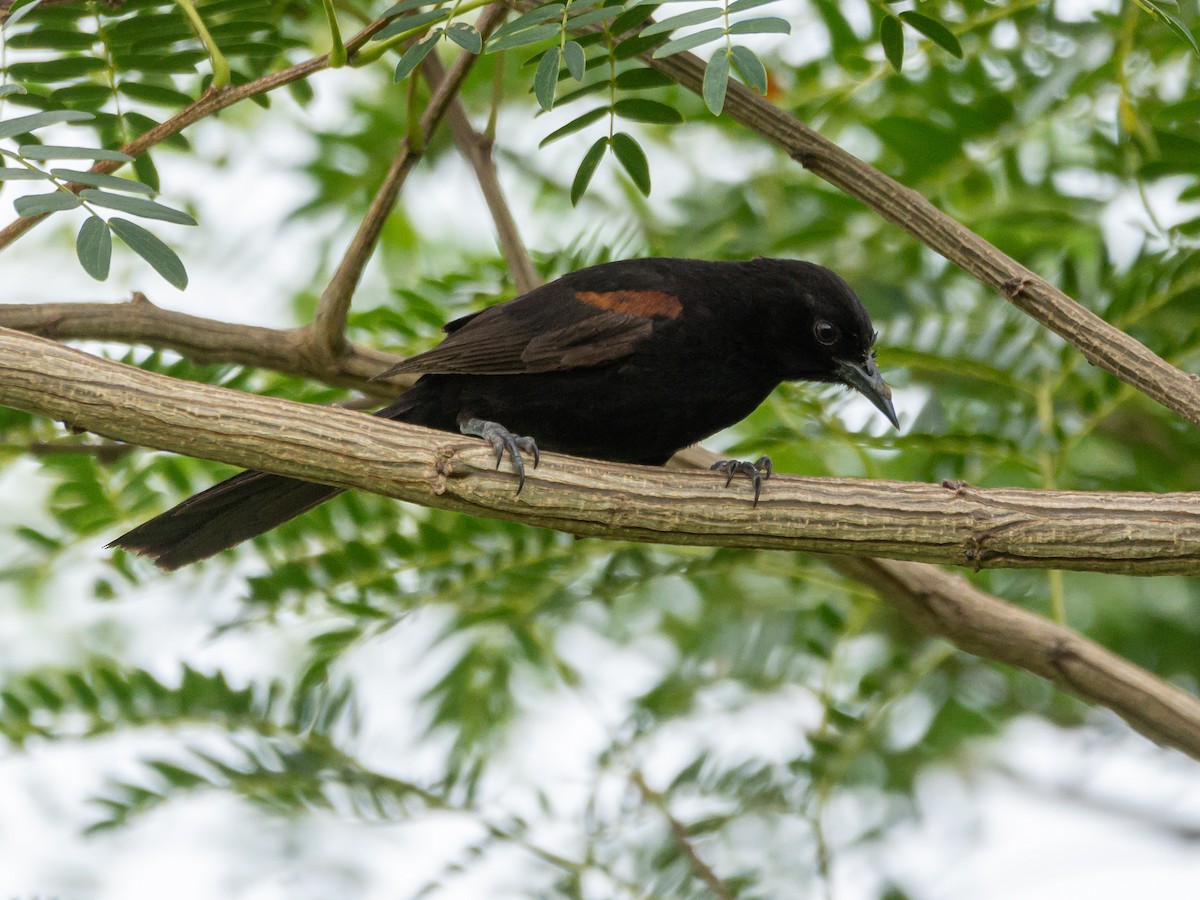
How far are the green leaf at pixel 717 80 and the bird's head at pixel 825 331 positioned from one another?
1254 mm

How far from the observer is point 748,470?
335 cm

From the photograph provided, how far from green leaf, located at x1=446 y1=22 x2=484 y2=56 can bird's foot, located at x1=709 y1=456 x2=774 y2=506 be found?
3.79ft

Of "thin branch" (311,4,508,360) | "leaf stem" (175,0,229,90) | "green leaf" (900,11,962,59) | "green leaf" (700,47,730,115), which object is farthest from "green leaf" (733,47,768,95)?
"leaf stem" (175,0,229,90)

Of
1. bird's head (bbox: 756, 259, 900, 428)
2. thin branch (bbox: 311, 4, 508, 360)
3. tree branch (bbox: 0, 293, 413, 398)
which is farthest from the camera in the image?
bird's head (bbox: 756, 259, 900, 428)

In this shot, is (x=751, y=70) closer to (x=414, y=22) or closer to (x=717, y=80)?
(x=717, y=80)

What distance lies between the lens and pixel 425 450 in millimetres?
2916

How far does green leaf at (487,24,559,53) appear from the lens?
281 centimetres

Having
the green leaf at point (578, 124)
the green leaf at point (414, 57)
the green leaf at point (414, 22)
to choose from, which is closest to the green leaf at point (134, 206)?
the green leaf at point (414, 57)

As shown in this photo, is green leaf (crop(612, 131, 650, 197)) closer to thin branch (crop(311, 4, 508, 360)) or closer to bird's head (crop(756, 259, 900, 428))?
thin branch (crop(311, 4, 508, 360))

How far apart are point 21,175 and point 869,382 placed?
241 centimetres

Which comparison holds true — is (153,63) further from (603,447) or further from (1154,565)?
(1154,565)

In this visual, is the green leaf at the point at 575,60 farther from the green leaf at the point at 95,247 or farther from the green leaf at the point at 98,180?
the green leaf at the point at 95,247

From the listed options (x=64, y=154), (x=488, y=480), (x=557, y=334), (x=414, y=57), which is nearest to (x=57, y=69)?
(x=64, y=154)

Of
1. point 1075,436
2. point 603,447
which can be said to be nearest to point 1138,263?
point 1075,436
